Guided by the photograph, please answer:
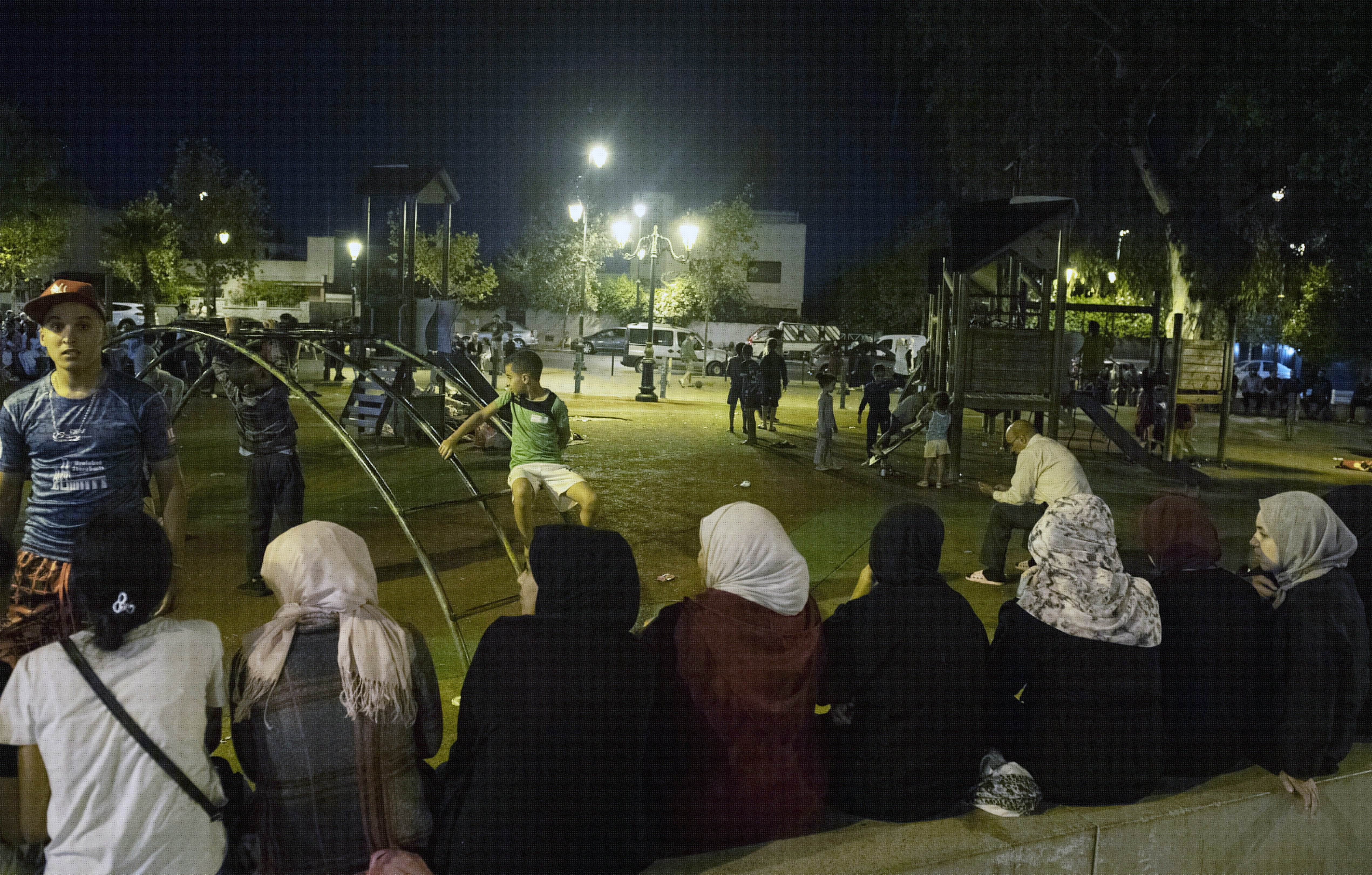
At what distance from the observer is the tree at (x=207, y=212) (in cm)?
5322

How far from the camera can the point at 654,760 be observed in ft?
11.2

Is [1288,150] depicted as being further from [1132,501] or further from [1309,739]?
[1309,739]

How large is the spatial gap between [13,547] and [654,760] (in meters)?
2.08

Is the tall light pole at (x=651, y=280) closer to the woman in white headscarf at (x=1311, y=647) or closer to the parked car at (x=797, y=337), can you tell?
the parked car at (x=797, y=337)

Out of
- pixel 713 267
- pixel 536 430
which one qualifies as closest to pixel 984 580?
pixel 536 430

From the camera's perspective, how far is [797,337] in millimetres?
41875

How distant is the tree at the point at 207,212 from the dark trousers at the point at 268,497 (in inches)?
1945

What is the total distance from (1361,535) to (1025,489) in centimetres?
381

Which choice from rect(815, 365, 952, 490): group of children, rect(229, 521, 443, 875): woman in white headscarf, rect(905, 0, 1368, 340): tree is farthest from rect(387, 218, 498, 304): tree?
rect(229, 521, 443, 875): woman in white headscarf

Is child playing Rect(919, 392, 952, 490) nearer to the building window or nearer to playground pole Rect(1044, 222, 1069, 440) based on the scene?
playground pole Rect(1044, 222, 1069, 440)

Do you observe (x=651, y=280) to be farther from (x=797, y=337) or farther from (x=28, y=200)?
(x=797, y=337)

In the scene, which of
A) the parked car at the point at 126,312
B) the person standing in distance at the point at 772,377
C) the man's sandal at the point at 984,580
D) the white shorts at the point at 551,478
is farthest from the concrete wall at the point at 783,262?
the white shorts at the point at 551,478

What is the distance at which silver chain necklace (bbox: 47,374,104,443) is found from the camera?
392 cm

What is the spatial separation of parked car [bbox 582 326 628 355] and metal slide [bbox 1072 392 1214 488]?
3028 cm
